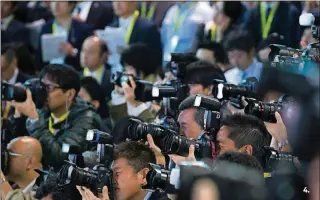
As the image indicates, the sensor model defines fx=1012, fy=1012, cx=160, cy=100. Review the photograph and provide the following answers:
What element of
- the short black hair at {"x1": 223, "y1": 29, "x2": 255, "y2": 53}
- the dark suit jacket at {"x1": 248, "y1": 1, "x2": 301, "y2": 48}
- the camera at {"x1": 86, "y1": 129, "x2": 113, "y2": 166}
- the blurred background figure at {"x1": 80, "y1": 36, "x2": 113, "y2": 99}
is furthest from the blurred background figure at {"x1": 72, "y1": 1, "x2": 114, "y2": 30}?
the camera at {"x1": 86, "y1": 129, "x2": 113, "y2": 166}

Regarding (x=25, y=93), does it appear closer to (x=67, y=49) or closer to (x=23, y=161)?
(x=23, y=161)

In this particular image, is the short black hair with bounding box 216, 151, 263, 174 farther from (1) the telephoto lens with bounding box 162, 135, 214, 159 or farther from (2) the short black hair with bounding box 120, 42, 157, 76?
(2) the short black hair with bounding box 120, 42, 157, 76

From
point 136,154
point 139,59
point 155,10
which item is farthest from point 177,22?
point 136,154

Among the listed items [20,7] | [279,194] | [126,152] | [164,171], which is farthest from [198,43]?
[279,194]

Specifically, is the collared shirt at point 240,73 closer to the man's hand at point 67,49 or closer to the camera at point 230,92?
the camera at point 230,92

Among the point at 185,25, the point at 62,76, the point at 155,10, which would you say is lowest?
the point at 62,76

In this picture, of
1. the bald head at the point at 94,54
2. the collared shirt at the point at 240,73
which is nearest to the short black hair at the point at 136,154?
the collared shirt at the point at 240,73

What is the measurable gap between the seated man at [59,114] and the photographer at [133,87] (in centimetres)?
25

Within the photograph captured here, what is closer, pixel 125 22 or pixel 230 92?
pixel 230 92

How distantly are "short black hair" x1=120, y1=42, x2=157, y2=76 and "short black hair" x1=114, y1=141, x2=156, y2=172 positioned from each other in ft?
Result: 10.5

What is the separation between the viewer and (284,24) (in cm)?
871

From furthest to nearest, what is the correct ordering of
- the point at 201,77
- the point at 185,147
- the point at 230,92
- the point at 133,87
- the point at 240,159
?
the point at 133,87 → the point at 201,77 → the point at 230,92 → the point at 185,147 → the point at 240,159

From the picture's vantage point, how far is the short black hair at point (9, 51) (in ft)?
30.5

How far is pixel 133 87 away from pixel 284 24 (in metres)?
2.15
